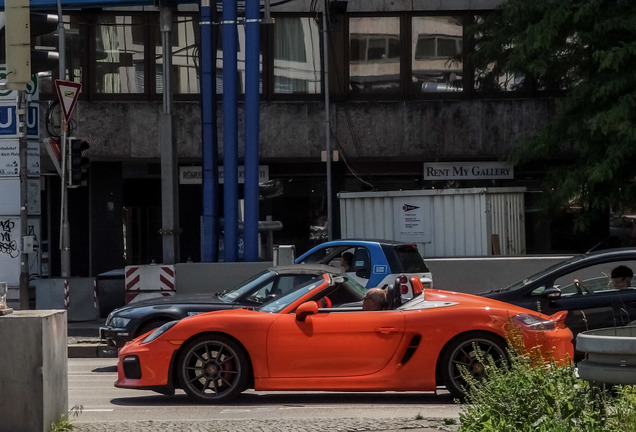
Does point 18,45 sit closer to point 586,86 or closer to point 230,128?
point 230,128

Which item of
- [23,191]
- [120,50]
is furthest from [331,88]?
[23,191]

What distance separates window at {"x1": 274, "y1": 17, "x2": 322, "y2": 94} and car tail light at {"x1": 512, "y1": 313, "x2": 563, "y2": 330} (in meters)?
16.5

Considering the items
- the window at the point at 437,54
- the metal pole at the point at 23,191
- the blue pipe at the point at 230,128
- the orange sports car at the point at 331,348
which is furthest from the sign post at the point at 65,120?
the orange sports car at the point at 331,348

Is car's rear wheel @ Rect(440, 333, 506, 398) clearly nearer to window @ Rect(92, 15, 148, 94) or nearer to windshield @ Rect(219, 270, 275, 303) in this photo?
windshield @ Rect(219, 270, 275, 303)

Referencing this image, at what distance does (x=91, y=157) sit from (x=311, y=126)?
17.2ft

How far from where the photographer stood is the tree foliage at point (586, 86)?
19.8 metres

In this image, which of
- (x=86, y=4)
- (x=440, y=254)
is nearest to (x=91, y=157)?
(x=86, y=4)

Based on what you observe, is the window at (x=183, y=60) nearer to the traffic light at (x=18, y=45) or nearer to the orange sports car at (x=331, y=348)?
the traffic light at (x=18, y=45)

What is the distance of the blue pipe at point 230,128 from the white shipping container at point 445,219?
2.15 metres

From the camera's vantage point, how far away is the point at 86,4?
23172 mm

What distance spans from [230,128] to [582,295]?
1018 cm

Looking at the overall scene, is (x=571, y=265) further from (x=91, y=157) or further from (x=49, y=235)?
(x=49, y=235)

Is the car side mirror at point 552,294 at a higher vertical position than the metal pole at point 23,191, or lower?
lower

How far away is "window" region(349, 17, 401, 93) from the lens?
87.4ft
